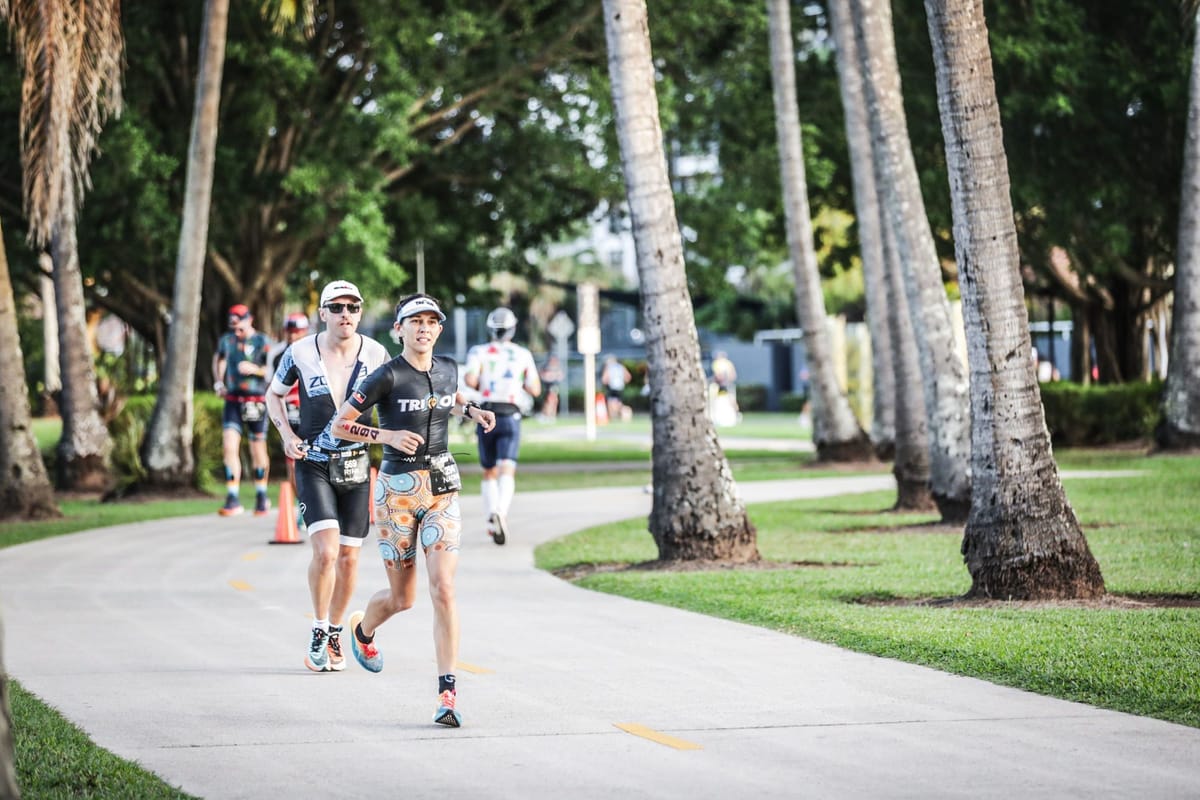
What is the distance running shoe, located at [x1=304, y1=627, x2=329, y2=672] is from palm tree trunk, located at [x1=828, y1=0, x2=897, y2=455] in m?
10.8

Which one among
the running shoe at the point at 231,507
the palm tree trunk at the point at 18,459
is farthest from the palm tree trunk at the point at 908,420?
the palm tree trunk at the point at 18,459

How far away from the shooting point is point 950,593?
12.4 m

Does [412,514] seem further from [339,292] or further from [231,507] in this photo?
[231,507]

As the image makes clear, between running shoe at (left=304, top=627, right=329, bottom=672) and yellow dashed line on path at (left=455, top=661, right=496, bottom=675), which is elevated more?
running shoe at (left=304, top=627, right=329, bottom=672)

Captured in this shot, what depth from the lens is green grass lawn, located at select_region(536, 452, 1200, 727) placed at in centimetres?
886

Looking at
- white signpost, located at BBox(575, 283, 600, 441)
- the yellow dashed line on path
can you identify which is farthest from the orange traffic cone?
white signpost, located at BBox(575, 283, 600, 441)

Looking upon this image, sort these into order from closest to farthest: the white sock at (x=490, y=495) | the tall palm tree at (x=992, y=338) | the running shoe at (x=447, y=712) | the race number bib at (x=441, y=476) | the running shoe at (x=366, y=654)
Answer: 1. the running shoe at (x=447, y=712)
2. the race number bib at (x=441, y=476)
3. the running shoe at (x=366, y=654)
4. the tall palm tree at (x=992, y=338)
5. the white sock at (x=490, y=495)

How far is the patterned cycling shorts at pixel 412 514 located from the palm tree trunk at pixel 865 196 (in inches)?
450

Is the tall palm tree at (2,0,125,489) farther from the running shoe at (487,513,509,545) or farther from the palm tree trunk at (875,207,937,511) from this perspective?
the palm tree trunk at (875,207,937,511)

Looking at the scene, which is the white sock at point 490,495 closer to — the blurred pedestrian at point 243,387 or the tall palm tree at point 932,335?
the blurred pedestrian at point 243,387

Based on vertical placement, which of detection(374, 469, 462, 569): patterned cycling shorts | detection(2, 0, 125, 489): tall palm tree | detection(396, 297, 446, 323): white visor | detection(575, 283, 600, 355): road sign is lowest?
detection(374, 469, 462, 569): patterned cycling shorts

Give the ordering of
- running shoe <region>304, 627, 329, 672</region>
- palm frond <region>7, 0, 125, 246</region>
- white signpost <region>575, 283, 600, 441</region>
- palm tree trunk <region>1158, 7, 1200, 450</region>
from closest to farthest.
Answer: running shoe <region>304, 627, 329, 672</region>
palm frond <region>7, 0, 125, 246</region>
palm tree trunk <region>1158, 7, 1200, 450</region>
white signpost <region>575, 283, 600, 441</region>

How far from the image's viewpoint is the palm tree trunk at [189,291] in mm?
22891

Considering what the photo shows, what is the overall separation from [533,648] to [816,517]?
953cm
